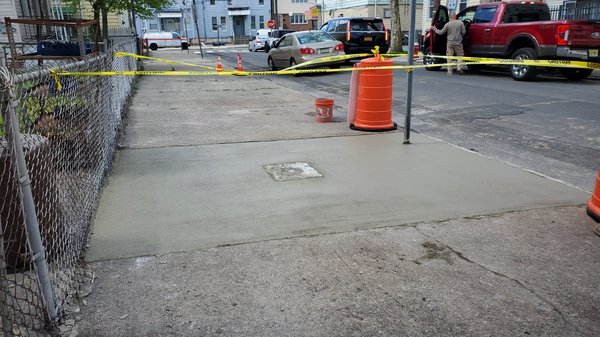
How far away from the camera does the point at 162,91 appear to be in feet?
45.2

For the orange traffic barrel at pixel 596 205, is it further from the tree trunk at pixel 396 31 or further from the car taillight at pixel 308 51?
the tree trunk at pixel 396 31

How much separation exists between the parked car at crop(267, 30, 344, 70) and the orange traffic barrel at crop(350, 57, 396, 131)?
30.4 ft

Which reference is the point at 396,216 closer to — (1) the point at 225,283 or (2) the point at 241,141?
(1) the point at 225,283

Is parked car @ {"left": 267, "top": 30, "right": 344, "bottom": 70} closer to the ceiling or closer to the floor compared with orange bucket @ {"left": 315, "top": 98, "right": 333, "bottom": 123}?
closer to the ceiling

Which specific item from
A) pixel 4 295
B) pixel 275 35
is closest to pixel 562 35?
pixel 4 295

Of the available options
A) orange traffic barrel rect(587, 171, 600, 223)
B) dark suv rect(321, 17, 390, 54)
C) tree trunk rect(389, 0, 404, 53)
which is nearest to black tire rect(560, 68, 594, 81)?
dark suv rect(321, 17, 390, 54)

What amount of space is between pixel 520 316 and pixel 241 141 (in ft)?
16.8

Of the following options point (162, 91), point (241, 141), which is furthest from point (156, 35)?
point (241, 141)

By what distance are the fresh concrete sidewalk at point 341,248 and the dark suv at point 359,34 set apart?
1355cm

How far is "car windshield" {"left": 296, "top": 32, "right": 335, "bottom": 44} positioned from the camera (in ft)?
56.4

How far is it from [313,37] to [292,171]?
1253 cm

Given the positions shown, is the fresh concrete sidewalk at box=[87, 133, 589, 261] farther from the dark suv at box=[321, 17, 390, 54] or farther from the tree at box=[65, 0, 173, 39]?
the dark suv at box=[321, 17, 390, 54]

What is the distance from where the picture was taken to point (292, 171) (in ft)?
19.1

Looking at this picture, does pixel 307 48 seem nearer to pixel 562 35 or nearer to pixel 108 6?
pixel 108 6
